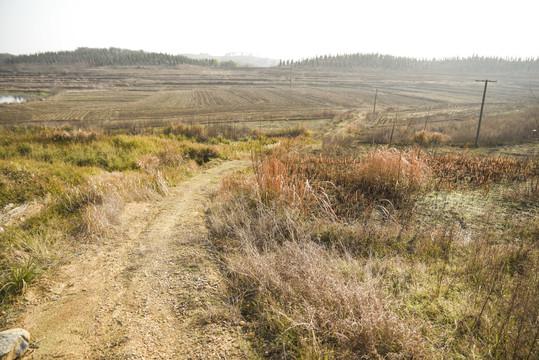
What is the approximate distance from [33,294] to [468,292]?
598 centimetres

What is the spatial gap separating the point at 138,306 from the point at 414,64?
228805 millimetres

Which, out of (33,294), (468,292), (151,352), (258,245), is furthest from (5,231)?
(468,292)

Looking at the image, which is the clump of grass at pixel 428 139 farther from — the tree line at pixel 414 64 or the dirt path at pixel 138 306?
the tree line at pixel 414 64

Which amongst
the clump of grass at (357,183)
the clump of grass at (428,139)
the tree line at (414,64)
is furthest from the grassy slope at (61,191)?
the tree line at (414,64)

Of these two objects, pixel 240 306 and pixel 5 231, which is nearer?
pixel 240 306

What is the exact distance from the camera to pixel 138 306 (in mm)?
3451

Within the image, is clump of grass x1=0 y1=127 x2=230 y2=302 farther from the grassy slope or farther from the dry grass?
the dry grass

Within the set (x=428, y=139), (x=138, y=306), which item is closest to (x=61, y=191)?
(x=138, y=306)

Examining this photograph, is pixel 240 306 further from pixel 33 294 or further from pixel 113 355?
pixel 33 294

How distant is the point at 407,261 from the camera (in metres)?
4.12

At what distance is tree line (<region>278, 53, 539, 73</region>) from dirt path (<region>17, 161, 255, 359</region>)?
160 metres

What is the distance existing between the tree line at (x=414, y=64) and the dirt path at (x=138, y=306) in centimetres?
16002

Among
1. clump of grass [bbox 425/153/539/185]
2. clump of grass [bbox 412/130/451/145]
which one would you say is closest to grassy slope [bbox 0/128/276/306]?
clump of grass [bbox 425/153/539/185]

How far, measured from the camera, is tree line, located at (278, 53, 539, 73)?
15588 cm
